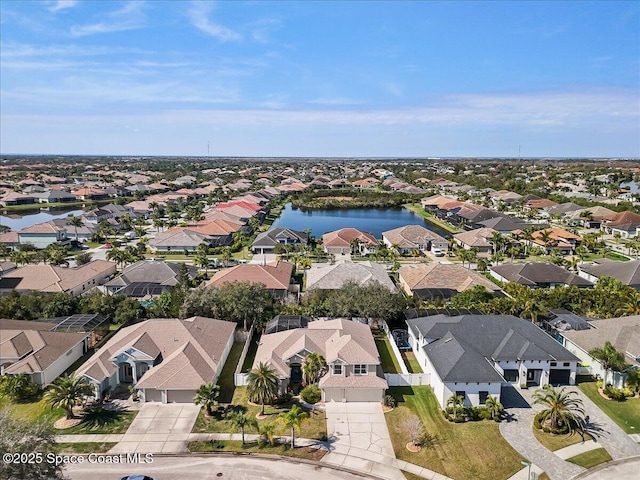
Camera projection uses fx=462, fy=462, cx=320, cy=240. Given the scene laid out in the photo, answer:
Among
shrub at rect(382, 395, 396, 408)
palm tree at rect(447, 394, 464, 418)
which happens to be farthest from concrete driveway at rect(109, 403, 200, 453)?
palm tree at rect(447, 394, 464, 418)

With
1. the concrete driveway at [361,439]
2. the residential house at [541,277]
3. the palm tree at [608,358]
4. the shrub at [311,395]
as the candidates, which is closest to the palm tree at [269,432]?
the concrete driveway at [361,439]

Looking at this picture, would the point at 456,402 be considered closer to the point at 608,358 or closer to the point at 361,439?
the point at 361,439

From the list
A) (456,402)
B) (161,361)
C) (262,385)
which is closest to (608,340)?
(456,402)

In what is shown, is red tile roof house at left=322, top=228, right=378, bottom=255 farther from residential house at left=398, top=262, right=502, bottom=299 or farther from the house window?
the house window

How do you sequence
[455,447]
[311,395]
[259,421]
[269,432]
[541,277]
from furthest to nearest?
1. [541,277]
2. [311,395]
3. [259,421]
4. [455,447]
5. [269,432]

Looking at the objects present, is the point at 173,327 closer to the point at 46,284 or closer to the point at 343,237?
the point at 46,284
